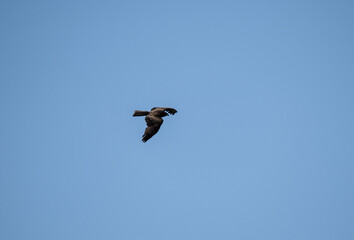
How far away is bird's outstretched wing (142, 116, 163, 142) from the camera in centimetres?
2345

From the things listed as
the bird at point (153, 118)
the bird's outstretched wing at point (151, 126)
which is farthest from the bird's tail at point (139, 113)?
the bird's outstretched wing at point (151, 126)

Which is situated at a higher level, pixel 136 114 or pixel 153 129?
pixel 136 114

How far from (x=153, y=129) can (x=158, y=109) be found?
3.04m

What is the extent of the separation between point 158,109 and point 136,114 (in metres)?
1.60

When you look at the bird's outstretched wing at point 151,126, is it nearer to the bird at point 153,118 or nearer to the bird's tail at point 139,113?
the bird at point 153,118

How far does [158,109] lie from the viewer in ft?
87.8

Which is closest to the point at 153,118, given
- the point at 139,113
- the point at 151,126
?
the point at 151,126

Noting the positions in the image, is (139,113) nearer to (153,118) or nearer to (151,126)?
(153,118)

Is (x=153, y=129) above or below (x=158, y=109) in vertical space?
below

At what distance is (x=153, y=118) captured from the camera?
81.3 feet

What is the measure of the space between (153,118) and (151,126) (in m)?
0.86

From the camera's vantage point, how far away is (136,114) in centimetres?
2592

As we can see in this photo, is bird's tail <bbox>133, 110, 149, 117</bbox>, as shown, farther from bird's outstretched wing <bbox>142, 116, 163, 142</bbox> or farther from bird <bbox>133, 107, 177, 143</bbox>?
bird's outstretched wing <bbox>142, 116, 163, 142</bbox>

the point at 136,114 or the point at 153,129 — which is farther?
the point at 136,114
